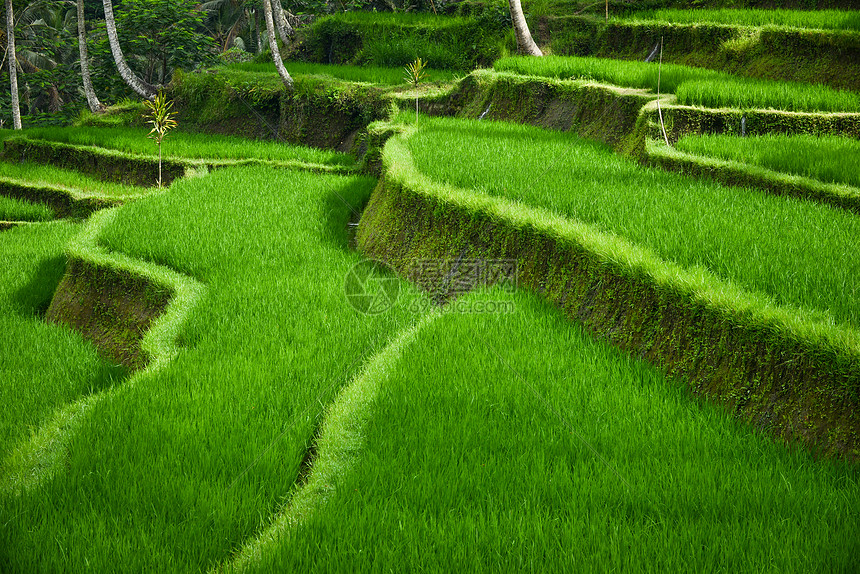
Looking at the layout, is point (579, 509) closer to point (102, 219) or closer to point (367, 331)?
point (367, 331)

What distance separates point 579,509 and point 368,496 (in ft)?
2.50

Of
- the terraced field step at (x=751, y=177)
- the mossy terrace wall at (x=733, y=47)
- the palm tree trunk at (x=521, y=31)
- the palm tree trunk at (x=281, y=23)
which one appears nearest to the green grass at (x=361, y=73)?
the palm tree trunk at (x=281, y=23)

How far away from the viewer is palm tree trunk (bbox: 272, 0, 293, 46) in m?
12.3

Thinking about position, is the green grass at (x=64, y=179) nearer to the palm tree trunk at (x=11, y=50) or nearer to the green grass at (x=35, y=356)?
the green grass at (x=35, y=356)

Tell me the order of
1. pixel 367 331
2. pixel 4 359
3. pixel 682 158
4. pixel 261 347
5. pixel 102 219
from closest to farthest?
1. pixel 261 347
2. pixel 367 331
3. pixel 4 359
4. pixel 682 158
5. pixel 102 219

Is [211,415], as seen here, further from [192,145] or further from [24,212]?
[192,145]

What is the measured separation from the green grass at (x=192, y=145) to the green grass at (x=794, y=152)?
5.09 metres

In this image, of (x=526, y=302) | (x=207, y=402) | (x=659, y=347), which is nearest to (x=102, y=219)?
(x=207, y=402)

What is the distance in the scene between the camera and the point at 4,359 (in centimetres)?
473

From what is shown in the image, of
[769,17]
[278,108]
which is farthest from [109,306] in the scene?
[769,17]

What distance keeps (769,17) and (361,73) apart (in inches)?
246

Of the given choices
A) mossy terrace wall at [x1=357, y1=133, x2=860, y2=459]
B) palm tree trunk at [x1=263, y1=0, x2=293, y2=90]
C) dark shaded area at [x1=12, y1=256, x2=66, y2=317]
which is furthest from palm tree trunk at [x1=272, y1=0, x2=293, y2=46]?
mossy terrace wall at [x1=357, y1=133, x2=860, y2=459]

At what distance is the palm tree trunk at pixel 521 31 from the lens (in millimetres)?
9461

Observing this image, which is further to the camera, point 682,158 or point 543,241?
point 682,158
